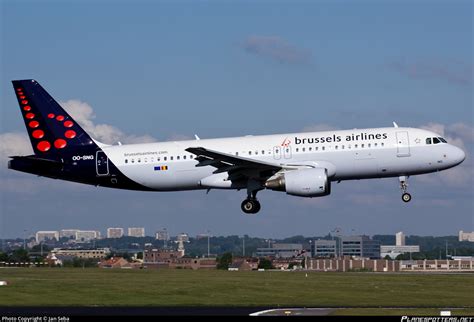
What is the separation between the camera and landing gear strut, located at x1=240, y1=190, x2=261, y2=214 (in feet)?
200

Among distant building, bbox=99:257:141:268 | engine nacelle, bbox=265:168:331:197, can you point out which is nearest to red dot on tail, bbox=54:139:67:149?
engine nacelle, bbox=265:168:331:197

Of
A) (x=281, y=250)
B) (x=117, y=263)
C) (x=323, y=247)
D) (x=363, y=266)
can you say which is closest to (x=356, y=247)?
(x=323, y=247)

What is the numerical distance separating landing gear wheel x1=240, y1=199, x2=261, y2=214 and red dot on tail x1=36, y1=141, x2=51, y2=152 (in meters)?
13.7

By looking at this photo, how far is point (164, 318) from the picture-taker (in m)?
38.9

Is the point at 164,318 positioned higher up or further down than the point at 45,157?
further down

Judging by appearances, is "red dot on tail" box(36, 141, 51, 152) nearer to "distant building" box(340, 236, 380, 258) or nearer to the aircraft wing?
the aircraft wing

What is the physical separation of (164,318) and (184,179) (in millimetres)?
22001

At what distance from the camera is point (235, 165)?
5825cm

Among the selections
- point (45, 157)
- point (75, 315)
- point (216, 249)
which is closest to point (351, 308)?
point (75, 315)

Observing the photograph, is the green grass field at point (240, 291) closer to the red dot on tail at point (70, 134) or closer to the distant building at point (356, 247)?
the red dot on tail at point (70, 134)

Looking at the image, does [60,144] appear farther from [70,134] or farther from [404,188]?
[404,188]

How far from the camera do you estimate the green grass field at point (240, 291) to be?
47.6m

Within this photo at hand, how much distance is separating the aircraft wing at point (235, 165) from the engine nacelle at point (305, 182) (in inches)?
32.5

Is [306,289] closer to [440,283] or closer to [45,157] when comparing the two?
[440,283]
